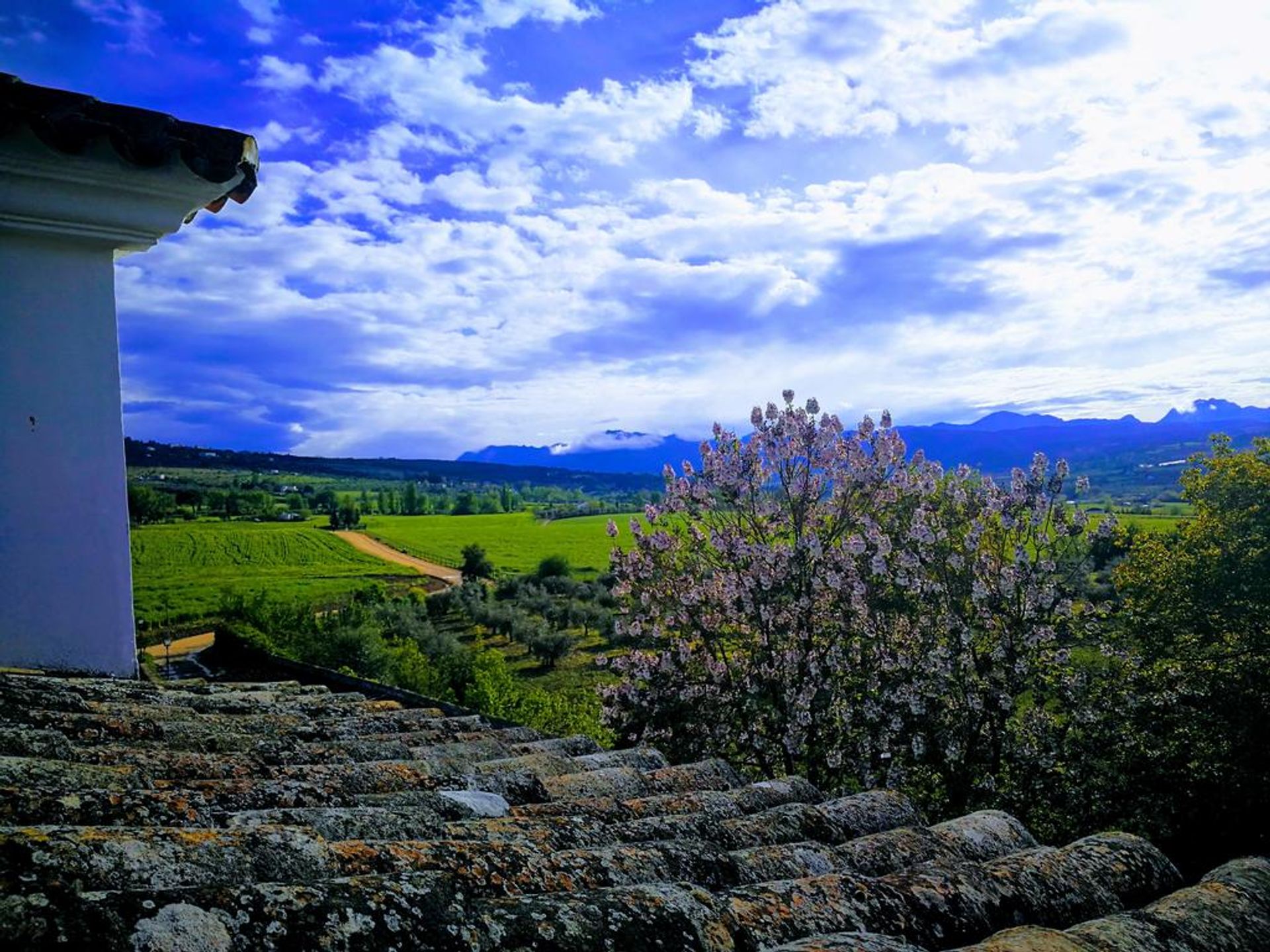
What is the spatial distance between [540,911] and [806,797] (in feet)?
9.77

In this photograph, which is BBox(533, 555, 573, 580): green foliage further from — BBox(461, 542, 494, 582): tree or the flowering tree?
the flowering tree

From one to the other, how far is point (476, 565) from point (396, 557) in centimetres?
1369

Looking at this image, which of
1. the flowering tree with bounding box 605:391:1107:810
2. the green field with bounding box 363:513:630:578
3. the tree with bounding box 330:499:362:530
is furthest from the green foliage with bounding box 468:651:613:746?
the tree with bounding box 330:499:362:530

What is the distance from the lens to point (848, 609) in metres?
9.90

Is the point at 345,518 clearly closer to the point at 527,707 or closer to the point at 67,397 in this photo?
the point at 527,707

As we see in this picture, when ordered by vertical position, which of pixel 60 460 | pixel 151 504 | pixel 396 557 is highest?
pixel 60 460

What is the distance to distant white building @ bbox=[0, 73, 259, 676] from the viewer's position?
4.49 m

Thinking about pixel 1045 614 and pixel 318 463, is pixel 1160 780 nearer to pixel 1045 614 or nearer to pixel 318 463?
pixel 1045 614

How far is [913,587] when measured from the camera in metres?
9.63

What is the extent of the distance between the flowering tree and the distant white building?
6775 millimetres

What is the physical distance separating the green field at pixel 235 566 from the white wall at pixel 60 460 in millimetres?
54413

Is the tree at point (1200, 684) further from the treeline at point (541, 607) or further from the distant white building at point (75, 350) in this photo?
the treeline at point (541, 607)

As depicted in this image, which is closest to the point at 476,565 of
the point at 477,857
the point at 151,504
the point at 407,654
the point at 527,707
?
the point at 151,504

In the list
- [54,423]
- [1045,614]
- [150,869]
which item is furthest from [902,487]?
[150,869]
